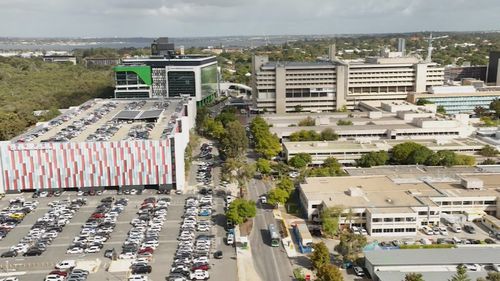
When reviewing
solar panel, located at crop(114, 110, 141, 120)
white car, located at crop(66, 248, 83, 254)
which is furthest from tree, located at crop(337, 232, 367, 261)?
solar panel, located at crop(114, 110, 141, 120)

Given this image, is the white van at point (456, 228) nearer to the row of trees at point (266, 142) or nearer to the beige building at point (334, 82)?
the row of trees at point (266, 142)

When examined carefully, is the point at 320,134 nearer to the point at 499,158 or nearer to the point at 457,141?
the point at 457,141

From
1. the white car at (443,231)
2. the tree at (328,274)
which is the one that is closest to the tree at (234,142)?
the white car at (443,231)

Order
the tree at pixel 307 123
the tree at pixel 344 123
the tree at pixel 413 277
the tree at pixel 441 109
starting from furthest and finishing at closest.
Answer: the tree at pixel 441 109
the tree at pixel 307 123
the tree at pixel 344 123
the tree at pixel 413 277

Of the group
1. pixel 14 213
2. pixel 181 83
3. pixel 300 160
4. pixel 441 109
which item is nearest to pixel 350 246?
pixel 300 160

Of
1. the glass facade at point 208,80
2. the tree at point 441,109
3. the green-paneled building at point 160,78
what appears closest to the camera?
the tree at point 441,109

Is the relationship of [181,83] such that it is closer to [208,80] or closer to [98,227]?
[208,80]

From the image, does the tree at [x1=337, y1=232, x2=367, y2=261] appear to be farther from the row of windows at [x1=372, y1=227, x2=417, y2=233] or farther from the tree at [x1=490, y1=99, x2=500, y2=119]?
Result: the tree at [x1=490, y1=99, x2=500, y2=119]
